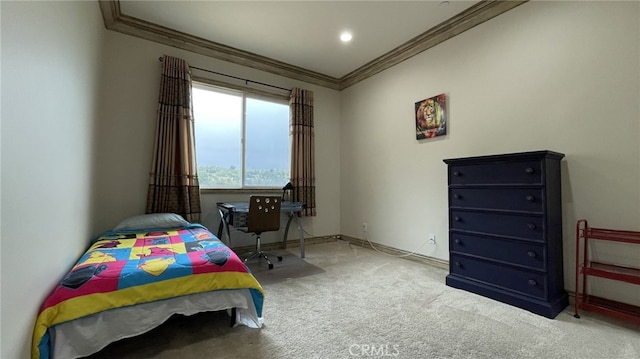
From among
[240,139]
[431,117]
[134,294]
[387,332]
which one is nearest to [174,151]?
[240,139]

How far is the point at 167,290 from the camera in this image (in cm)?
155

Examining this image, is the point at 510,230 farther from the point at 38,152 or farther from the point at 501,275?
the point at 38,152

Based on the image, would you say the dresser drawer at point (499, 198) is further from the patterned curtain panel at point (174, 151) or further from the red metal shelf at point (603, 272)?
the patterned curtain panel at point (174, 151)

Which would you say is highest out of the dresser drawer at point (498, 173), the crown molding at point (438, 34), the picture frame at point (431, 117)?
the crown molding at point (438, 34)

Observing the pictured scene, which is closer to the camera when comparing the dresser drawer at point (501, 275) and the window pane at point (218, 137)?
the dresser drawer at point (501, 275)

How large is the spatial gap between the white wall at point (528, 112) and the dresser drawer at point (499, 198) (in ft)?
1.39

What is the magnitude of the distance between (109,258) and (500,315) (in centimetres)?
286

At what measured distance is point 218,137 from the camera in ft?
12.2

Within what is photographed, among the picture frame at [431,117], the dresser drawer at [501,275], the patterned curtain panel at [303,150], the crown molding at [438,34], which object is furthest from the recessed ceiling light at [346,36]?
the dresser drawer at [501,275]

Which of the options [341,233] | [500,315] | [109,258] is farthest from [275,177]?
[500,315]

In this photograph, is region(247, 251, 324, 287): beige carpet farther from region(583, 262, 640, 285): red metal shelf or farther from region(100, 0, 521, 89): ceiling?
region(100, 0, 521, 89): ceiling

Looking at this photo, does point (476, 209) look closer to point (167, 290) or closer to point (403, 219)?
point (403, 219)

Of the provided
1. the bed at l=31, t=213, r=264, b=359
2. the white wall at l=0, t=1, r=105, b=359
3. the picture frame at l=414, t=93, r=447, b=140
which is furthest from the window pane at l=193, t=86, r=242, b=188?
the picture frame at l=414, t=93, r=447, b=140

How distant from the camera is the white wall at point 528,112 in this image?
197cm
